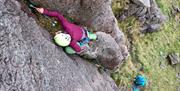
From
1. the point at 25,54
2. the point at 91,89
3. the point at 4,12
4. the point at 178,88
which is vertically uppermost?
the point at 4,12

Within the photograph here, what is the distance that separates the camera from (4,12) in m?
6.39

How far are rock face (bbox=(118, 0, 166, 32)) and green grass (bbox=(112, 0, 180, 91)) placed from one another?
0.24 m

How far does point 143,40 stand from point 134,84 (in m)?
2.33

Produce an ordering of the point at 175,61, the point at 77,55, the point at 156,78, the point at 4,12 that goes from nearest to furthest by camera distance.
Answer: the point at 4,12 < the point at 77,55 < the point at 156,78 < the point at 175,61

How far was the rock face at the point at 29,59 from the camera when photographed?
613 centimetres

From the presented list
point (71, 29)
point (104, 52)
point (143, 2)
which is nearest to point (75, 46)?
point (71, 29)

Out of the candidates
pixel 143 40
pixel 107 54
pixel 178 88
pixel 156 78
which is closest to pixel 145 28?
pixel 143 40

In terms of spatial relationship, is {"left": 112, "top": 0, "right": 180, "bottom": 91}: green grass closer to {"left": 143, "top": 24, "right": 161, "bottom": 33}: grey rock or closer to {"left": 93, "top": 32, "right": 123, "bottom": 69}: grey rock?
{"left": 143, "top": 24, "right": 161, "bottom": 33}: grey rock

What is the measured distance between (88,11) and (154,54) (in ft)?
23.9

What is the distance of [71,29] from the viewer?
7711 mm

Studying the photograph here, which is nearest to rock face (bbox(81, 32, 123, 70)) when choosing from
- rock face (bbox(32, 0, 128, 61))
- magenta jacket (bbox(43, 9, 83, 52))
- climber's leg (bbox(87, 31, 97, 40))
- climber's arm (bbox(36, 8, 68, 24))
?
climber's leg (bbox(87, 31, 97, 40))

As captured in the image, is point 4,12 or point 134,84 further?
point 134,84

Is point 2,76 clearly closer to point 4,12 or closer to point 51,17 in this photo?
point 4,12

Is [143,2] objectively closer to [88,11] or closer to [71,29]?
[88,11]
